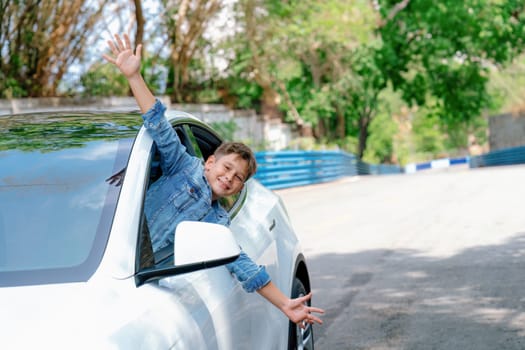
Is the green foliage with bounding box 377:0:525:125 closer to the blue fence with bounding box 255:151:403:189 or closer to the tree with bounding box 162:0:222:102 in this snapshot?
the blue fence with bounding box 255:151:403:189

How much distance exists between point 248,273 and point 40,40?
1922cm

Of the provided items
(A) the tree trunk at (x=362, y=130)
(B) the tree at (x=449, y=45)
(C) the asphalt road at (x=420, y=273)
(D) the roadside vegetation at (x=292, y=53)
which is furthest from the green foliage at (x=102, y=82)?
(A) the tree trunk at (x=362, y=130)

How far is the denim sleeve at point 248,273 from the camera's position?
11.9 ft

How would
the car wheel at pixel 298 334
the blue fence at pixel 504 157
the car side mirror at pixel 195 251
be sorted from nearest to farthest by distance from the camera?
the car side mirror at pixel 195 251, the car wheel at pixel 298 334, the blue fence at pixel 504 157

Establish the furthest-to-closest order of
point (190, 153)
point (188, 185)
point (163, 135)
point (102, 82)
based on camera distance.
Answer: point (102, 82) < point (190, 153) < point (188, 185) < point (163, 135)

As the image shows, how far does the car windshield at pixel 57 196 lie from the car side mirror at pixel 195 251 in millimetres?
208

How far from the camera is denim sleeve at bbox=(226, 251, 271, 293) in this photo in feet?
11.9

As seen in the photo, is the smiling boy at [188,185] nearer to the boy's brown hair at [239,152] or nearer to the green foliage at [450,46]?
the boy's brown hair at [239,152]

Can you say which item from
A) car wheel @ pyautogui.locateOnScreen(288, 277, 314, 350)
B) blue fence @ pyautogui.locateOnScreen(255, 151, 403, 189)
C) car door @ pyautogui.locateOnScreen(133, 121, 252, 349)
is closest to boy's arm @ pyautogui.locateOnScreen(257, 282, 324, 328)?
car door @ pyautogui.locateOnScreen(133, 121, 252, 349)

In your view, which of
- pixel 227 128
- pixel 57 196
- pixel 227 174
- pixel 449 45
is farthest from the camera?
pixel 449 45

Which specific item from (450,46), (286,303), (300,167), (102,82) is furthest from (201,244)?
(450,46)

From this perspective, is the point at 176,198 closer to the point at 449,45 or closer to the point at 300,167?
the point at 300,167

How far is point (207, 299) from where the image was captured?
3.29 metres

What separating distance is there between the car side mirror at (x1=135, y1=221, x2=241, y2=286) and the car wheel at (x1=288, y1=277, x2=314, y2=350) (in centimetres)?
188
